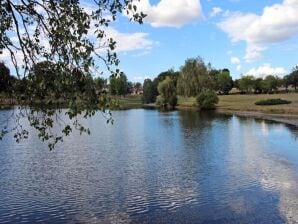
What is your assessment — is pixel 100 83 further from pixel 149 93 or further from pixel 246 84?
pixel 246 84

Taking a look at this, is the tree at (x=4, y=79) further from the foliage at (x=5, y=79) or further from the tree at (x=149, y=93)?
the tree at (x=149, y=93)

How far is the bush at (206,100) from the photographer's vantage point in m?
104

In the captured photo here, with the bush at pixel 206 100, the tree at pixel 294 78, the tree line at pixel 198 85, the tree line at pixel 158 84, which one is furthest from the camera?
the tree at pixel 294 78

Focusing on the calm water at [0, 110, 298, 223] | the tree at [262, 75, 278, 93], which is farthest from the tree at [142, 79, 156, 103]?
the calm water at [0, 110, 298, 223]

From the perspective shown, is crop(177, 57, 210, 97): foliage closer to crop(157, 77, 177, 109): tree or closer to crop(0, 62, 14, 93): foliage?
crop(157, 77, 177, 109): tree

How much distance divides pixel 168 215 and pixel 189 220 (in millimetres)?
1004

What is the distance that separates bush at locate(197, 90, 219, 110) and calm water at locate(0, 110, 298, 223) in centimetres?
6403

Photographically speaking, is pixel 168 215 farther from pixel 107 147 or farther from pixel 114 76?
pixel 107 147

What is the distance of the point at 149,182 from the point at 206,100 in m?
82.5

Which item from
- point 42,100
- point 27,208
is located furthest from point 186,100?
point 42,100

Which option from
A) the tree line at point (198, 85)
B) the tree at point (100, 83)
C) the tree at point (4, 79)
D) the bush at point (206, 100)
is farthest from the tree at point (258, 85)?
the tree at point (100, 83)

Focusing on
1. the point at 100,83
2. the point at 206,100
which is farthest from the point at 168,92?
the point at 100,83

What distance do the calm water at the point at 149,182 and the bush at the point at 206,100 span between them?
2521 inches

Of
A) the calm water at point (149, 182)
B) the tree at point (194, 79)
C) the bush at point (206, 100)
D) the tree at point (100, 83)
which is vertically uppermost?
the tree at point (194, 79)
